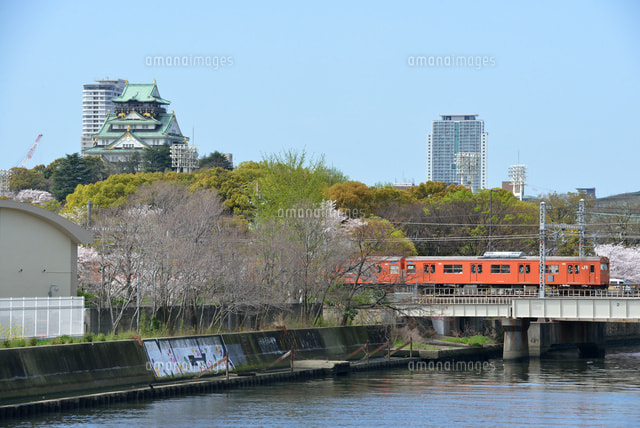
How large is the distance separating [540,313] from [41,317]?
3123 centimetres

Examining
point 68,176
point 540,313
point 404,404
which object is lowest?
point 404,404

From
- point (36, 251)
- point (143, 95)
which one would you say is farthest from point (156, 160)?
point (36, 251)

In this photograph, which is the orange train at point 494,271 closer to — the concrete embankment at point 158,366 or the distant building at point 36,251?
the concrete embankment at point 158,366

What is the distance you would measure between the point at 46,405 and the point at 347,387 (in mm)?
14486

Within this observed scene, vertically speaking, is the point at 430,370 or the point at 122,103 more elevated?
the point at 122,103

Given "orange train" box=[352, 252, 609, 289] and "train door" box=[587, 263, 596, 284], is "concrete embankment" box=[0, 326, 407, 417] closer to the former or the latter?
"orange train" box=[352, 252, 609, 289]

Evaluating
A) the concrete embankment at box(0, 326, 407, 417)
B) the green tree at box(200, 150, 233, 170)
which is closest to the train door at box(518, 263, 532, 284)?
the concrete embankment at box(0, 326, 407, 417)

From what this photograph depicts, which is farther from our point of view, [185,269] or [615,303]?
[615,303]

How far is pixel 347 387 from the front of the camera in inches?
1527

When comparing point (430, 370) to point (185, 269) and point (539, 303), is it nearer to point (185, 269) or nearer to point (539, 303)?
point (539, 303)

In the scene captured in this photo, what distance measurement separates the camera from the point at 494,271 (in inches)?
2384

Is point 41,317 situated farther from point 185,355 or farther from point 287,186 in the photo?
point 287,186

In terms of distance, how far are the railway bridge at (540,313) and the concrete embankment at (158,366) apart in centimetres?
833

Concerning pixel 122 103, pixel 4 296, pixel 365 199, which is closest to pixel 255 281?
pixel 4 296
